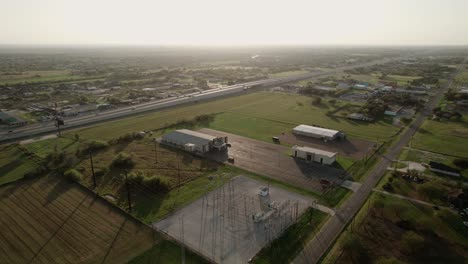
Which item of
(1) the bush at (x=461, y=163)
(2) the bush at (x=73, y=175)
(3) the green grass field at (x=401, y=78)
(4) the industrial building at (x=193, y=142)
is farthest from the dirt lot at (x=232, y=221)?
(3) the green grass field at (x=401, y=78)

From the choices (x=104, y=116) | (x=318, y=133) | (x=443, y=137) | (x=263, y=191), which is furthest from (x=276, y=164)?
(x=104, y=116)

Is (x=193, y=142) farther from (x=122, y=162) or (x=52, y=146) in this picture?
(x=52, y=146)

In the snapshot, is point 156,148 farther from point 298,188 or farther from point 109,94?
point 109,94

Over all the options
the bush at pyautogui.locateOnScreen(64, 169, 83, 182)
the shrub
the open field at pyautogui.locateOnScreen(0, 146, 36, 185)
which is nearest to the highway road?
the open field at pyautogui.locateOnScreen(0, 146, 36, 185)

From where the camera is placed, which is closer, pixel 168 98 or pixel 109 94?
pixel 168 98

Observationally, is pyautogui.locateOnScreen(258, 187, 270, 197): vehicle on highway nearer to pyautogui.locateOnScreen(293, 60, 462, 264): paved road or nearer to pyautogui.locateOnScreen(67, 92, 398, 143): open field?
pyautogui.locateOnScreen(293, 60, 462, 264): paved road

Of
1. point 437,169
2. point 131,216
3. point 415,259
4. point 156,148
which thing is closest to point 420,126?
point 437,169
